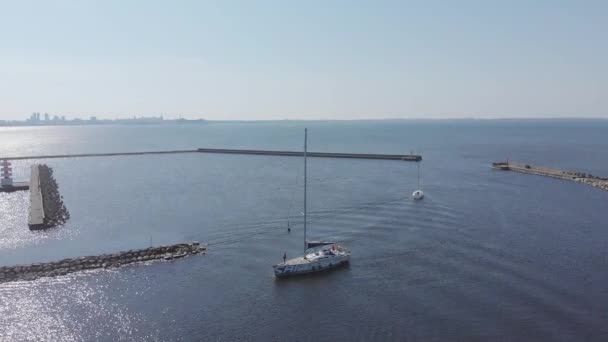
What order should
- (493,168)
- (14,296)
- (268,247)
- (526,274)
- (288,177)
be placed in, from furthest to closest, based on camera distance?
(493,168), (288,177), (268,247), (526,274), (14,296)

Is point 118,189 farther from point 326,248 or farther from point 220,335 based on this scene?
point 220,335

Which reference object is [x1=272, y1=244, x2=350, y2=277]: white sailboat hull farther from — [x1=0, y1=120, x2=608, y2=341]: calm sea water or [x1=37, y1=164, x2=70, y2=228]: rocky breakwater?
[x1=37, y1=164, x2=70, y2=228]: rocky breakwater

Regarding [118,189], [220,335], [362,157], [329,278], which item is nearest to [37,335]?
[220,335]

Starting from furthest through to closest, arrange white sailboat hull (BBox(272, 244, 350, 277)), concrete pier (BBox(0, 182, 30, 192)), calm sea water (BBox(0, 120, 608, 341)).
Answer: concrete pier (BBox(0, 182, 30, 192))
white sailboat hull (BBox(272, 244, 350, 277))
calm sea water (BBox(0, 120, 608, 341))

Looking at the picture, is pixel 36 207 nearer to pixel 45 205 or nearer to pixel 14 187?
pixel 45 205

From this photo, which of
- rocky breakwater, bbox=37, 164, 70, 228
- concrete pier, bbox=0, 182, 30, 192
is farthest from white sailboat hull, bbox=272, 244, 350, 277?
concrete pier, bbox=0, 182, 30, 192

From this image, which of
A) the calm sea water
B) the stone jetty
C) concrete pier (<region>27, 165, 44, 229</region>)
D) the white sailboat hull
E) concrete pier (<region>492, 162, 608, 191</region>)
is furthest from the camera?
concrete pier (<region>492, 162, 608, 191</region>)
